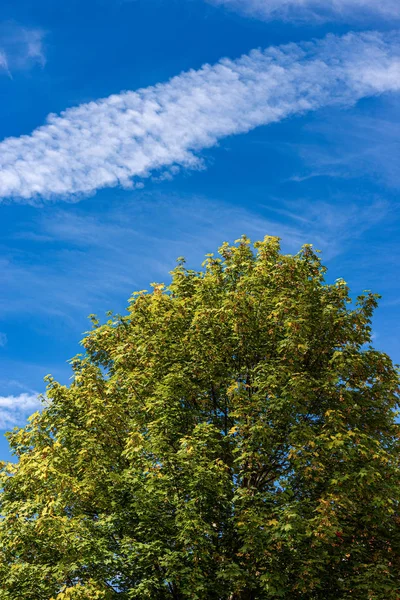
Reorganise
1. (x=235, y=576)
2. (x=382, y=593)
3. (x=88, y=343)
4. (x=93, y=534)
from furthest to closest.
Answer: (x=88, y=343) < (x=93, y=534) < (x=235, y=576) < (x=382, y=593)

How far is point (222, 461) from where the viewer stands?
727 inches

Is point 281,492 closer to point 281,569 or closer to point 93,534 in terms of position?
point 281,569

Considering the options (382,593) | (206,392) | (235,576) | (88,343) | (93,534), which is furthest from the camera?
(88,343)

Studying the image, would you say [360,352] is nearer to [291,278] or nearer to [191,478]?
[291,278]

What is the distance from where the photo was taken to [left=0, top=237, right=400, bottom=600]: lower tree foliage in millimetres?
16906

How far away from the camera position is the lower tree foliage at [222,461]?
55.5 feet

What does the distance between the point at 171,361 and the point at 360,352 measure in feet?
23.8

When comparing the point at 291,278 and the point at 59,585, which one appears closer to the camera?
the point at 59,585

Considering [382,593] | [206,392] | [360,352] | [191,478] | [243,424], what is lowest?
[382,593]

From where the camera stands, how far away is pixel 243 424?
18.0 m

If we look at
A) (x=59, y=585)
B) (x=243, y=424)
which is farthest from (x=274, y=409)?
(x=59, y=585)

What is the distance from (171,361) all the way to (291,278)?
19.3ft

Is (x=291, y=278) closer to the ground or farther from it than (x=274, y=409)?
farther from it

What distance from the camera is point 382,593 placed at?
52.7 feet
